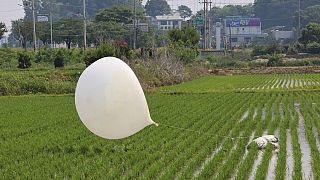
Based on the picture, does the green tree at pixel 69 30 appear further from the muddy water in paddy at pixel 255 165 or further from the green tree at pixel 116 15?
the muddy water in paddy at pixel 255 165

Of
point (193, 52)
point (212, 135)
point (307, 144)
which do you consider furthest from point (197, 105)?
point (193, 52)

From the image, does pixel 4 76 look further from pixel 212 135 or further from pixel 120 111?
pixel 120 111

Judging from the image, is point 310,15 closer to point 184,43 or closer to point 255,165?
point 184,43

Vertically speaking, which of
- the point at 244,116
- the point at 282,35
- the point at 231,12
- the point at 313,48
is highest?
the point at 231,12

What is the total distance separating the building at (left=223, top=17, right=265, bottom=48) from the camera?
3869 inches

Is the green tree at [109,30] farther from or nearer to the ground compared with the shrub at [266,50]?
farther from the ground

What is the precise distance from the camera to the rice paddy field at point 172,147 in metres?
7.34

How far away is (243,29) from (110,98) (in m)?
97.8

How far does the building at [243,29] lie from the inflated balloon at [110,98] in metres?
92.9

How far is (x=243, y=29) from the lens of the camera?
330 feet

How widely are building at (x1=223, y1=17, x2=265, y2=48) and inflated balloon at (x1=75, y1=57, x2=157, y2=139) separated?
92874 mm

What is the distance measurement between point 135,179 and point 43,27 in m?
57.2

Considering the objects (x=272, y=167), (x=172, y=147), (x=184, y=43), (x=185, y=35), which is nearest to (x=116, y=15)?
(x=185, y=35)

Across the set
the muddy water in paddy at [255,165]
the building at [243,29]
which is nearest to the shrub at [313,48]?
the building at [243,29]
